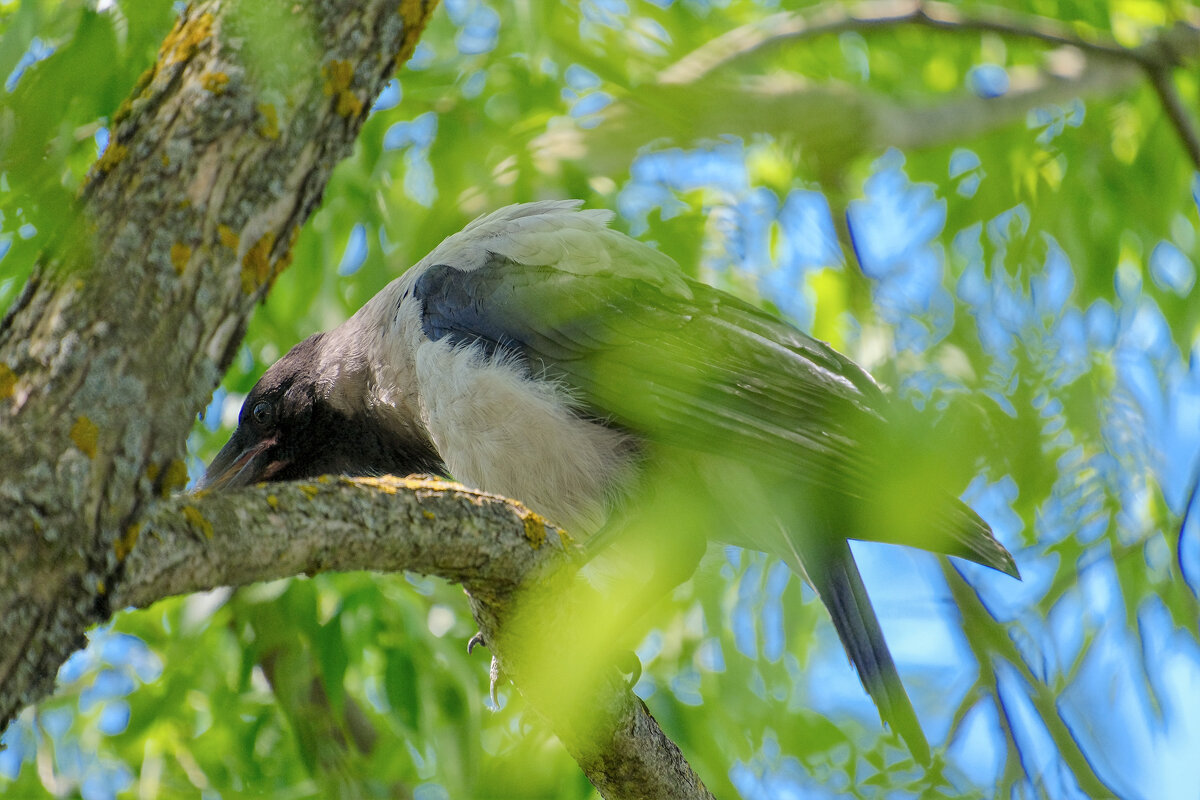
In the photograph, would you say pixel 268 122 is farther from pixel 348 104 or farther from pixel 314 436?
pixel 314 436

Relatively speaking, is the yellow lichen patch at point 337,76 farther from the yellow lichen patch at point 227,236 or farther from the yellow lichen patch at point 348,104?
the yellow lichen patch at point 227,236

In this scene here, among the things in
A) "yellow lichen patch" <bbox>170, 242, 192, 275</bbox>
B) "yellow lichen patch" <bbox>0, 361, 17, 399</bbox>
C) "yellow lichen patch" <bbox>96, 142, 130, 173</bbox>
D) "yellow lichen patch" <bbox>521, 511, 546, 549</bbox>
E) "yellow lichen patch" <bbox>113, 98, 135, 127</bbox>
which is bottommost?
"yellow lichen patch" <bbox>521, 511, 546, 549</bbox>

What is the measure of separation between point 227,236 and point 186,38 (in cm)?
40

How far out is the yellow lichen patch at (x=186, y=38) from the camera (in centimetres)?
178

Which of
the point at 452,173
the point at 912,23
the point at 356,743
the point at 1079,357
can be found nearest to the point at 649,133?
the point at 452,173

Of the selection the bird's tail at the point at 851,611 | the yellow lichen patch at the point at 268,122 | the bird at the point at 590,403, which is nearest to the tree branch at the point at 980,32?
the bird at the point at 590,403

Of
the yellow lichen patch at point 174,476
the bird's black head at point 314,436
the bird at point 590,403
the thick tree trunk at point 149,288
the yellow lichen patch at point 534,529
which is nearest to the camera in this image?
the thick tree trunk at point 149,288

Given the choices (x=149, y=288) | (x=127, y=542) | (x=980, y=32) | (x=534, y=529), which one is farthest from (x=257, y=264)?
(x=980, y=32)

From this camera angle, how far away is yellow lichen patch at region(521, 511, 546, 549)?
2471mm

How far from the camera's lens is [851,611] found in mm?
3301

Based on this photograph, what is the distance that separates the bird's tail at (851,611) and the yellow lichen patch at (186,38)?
2153mm

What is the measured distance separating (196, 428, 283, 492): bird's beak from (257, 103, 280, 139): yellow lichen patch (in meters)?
2.47

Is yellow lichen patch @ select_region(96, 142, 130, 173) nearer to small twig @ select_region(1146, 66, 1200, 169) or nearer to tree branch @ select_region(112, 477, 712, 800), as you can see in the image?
tree branch @ select_region(112, 477, 712, 800)

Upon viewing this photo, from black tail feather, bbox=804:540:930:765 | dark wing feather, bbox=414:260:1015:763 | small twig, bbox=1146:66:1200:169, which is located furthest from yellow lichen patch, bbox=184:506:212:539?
small twig, bbox=1146:66:1200:169
